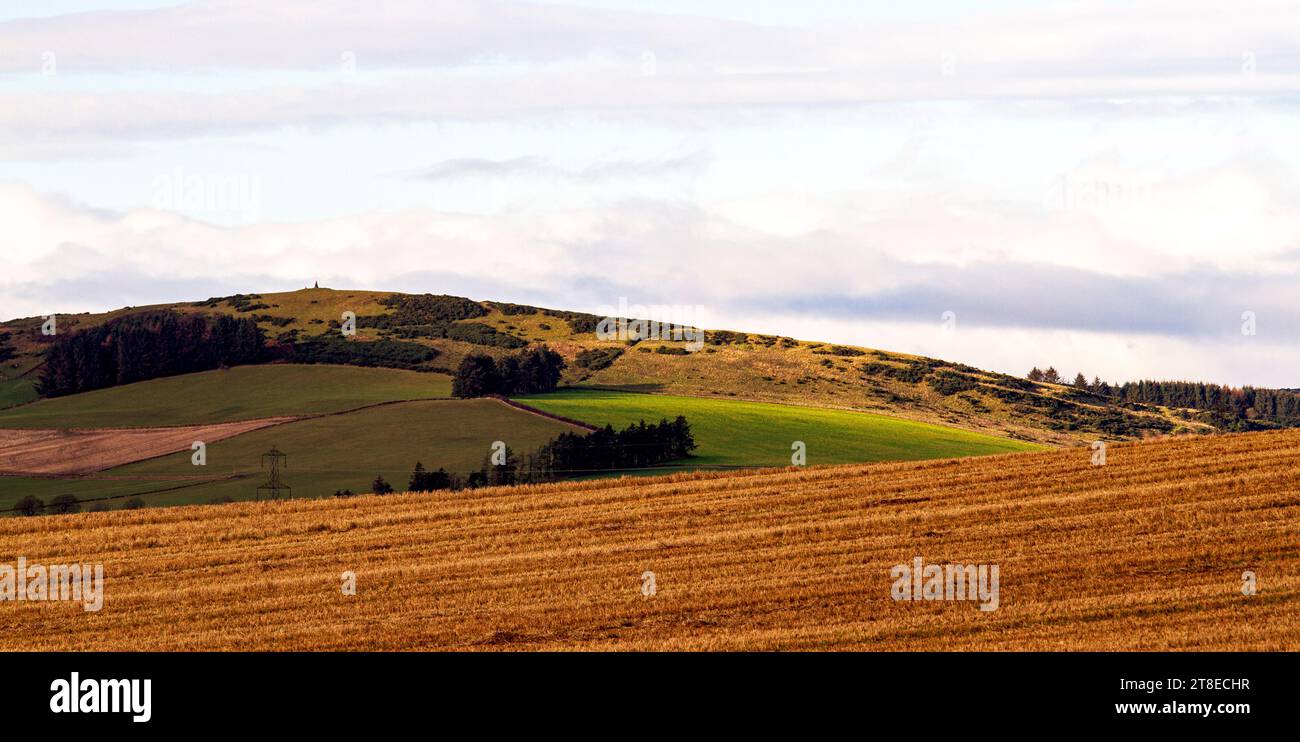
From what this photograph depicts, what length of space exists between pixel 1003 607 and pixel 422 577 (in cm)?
1247

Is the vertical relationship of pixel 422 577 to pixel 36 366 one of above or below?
below

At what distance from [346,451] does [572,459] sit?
14.1m

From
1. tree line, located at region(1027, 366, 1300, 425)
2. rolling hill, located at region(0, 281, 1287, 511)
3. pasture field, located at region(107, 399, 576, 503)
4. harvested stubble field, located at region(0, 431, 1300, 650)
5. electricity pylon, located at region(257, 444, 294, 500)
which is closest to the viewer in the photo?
harvested stubble field, located at region(0, 431, 1300, 650)

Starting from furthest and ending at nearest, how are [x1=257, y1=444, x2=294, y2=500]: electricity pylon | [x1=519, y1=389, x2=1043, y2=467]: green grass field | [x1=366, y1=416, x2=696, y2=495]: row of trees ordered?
[x1=519, y1=389, x2=1043, y2=467]: green grass field, [x1=257, y1=444, x2=294, y2=500]: electricity pylon, [x1=366, y1=416, x2=696, y2=495]: row of trees

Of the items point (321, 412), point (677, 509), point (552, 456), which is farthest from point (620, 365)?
point (677, 509)

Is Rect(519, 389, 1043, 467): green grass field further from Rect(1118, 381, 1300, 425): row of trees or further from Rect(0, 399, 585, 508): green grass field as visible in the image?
Rect(1118, 381, 1300, 425): row of trees

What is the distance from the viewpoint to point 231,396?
96.8m

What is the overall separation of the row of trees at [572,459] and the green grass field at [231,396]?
23.4 meters

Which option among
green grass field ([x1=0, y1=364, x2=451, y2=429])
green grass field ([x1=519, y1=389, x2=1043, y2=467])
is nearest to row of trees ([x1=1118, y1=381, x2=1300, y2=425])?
green grass field ([x1=519, y1=389, x2=1043, y2=467])

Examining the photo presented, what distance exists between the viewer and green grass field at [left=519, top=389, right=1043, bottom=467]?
3118 inches

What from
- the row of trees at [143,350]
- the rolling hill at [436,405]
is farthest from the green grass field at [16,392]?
the row of trees at [143,350]

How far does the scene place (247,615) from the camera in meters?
27.4

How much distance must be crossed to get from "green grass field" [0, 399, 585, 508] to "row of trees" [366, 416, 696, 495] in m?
2.57
